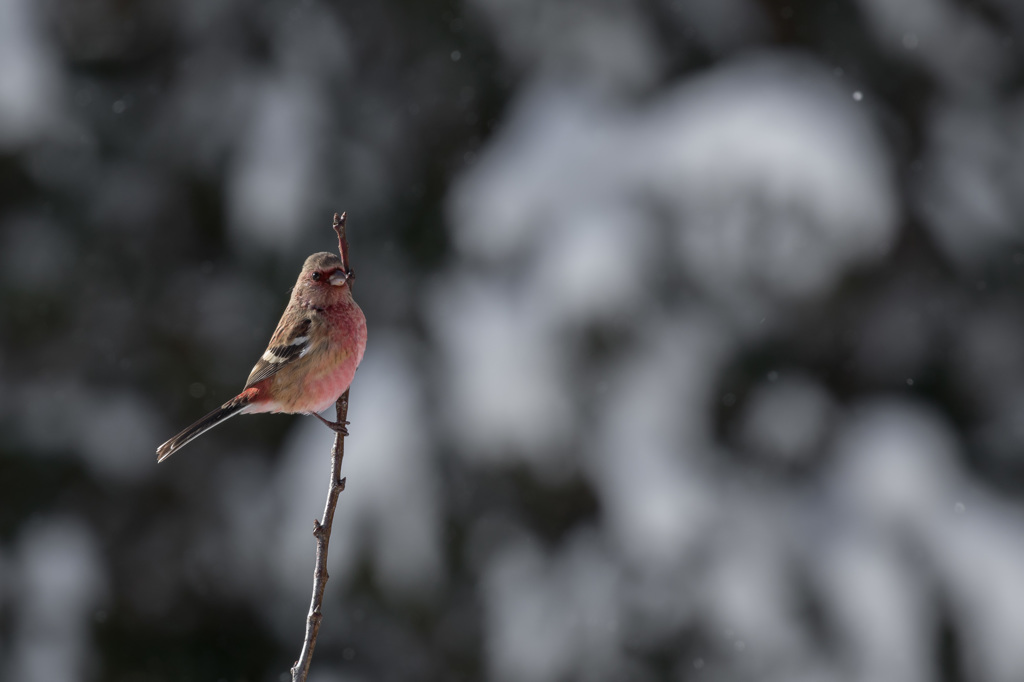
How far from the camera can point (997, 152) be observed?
233 inches

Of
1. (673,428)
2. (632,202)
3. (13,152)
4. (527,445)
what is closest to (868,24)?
(632,202)

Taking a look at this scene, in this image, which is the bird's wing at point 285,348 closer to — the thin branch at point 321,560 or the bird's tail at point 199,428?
the bird's tail at point 199,428

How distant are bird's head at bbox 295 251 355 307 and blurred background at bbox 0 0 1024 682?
363 cm

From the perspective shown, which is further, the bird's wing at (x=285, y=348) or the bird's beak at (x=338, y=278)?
the bird's wing at (x=285, y=348)

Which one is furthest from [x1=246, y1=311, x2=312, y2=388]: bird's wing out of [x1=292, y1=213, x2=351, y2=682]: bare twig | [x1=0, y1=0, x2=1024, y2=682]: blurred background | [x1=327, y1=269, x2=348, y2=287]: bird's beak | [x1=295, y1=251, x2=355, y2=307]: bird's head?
[x1=0, y1=0, x2=1024, y2=682]: blurred background

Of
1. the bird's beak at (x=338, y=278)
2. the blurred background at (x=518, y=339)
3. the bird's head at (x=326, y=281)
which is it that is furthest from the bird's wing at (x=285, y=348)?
the blurred background at (x=518, y=339)

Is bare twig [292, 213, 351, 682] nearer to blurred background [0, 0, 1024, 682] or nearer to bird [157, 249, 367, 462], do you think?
bird [157, 249, 367, 462]

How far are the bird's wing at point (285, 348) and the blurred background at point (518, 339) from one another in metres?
3.40

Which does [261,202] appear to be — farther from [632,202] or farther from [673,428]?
[673,428]

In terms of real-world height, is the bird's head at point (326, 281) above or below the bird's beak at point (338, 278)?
above

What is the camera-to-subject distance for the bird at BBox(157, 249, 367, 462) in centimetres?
190

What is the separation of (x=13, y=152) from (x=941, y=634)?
23.1 feet

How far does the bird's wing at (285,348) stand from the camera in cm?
228

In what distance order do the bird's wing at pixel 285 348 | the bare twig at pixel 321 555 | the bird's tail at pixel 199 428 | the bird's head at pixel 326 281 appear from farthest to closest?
the bird's wing at pixel 285 348, the bird's head at pixel 326 281, the bird's tail at pixel 199 428, the bare twig at pixel 321 555
